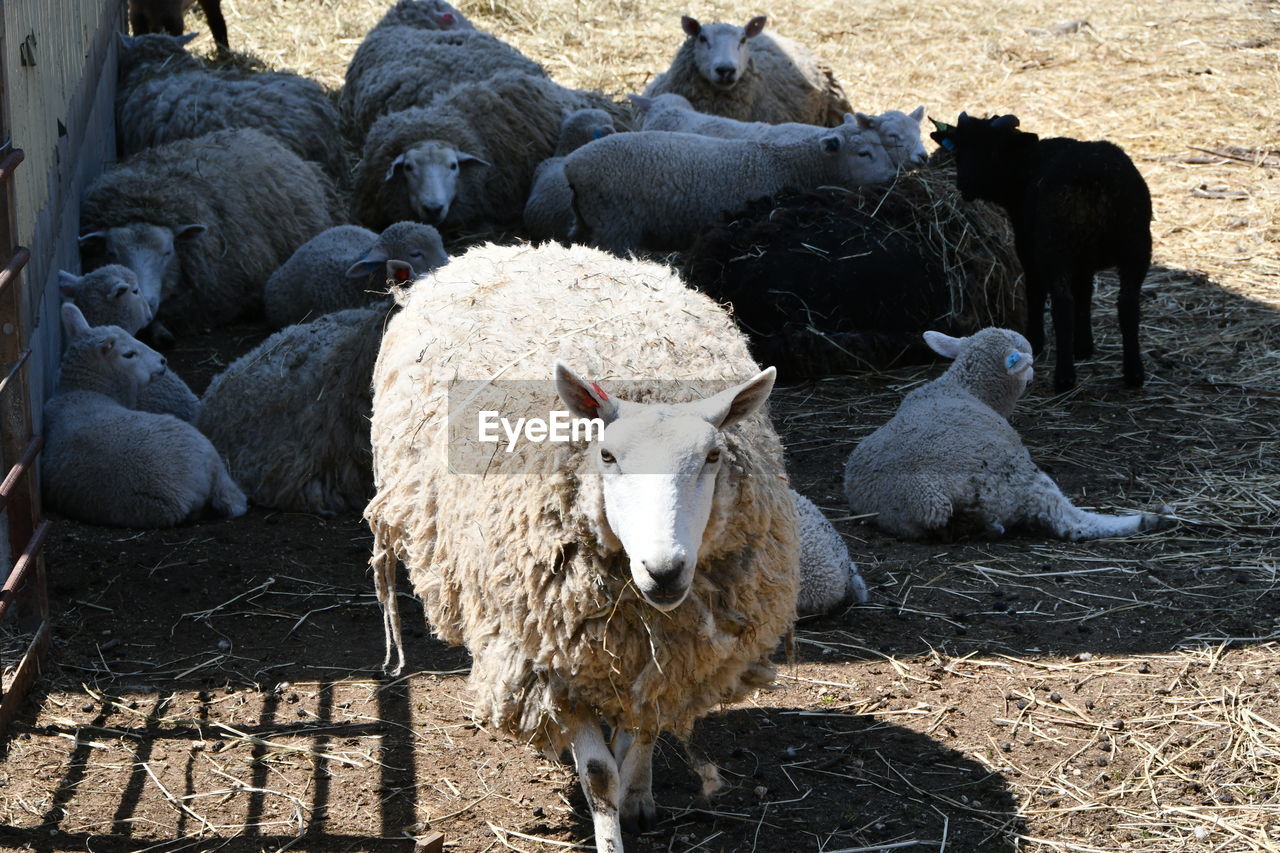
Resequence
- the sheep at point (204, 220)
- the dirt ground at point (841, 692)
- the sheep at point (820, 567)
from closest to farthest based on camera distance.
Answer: the dirt ground at point (841, 692) < the sheep at point (820, 567) < the sheep at point (204, 220)

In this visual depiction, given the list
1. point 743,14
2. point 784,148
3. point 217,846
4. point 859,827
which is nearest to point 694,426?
point 859,827

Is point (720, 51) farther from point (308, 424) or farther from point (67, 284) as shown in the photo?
point (308, 424)

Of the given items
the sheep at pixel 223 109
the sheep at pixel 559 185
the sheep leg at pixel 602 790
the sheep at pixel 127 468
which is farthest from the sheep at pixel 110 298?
the sheep leg at pixel 602 790

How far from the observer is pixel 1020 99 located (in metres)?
11.0

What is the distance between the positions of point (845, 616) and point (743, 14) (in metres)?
10.1

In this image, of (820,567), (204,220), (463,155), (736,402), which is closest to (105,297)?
(204,220)

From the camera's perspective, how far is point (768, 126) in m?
8.86

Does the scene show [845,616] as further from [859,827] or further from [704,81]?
[704,81]

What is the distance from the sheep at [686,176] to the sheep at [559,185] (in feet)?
1.57

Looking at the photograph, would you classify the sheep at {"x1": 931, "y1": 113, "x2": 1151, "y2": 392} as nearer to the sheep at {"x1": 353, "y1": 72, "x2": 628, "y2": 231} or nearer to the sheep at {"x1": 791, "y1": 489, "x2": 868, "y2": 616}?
the sheep at {"x1": 791, "y1": 489, "x2": 868, "y2": 616}

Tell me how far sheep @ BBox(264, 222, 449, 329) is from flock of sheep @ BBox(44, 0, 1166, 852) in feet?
0.08

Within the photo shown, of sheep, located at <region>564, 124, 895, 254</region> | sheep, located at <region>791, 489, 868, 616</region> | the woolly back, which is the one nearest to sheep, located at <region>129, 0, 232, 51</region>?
sheep, located at <region>564, 124, 895, 254</region>

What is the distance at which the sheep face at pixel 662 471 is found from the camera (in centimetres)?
278
